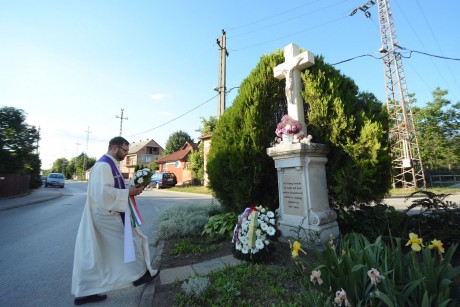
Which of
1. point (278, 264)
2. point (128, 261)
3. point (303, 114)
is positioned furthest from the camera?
point (303, 114)

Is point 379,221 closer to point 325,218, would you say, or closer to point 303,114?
point 325,218

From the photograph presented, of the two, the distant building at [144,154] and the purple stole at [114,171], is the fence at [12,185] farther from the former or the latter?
the distant building at [144,154]

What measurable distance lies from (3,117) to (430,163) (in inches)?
1568

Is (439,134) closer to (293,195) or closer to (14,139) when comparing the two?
(293,195)

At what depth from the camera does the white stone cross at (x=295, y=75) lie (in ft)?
17.4

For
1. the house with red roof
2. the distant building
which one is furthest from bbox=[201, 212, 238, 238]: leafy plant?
the distant building

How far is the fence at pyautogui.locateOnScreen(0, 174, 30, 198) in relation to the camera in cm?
1569

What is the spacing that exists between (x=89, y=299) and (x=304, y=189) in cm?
357

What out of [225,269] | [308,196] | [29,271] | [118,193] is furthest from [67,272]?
[308,196]

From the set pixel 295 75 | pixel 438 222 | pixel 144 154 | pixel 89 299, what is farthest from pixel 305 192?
pixel 144 154

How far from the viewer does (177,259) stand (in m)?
4.36

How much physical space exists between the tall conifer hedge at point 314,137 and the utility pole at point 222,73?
5043 millimetres

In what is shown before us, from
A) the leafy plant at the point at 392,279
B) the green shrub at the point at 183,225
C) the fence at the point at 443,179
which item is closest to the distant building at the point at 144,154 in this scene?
the fence at the point at 443,179

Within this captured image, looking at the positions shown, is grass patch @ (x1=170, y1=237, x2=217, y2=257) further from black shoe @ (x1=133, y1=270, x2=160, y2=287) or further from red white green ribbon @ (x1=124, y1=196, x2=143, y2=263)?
red white green ribbon @ (x1=124, y1=196, x2=143, y2=263)
